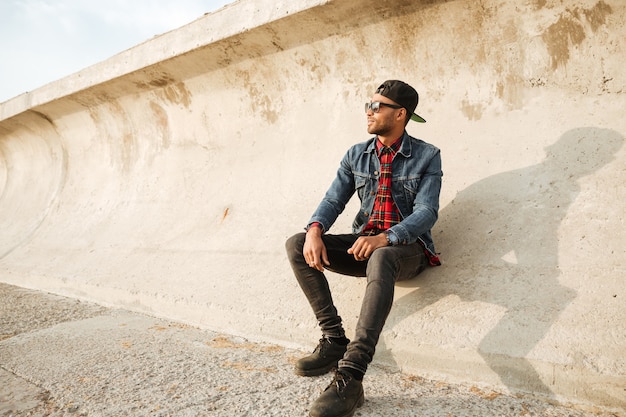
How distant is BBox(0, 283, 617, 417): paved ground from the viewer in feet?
5.56

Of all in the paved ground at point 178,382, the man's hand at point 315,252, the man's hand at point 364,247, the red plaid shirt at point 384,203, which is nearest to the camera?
the paved ground at point 178,382

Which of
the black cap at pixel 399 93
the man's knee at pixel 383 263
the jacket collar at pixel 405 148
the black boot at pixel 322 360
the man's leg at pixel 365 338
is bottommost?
the black boot at pixel 322 360

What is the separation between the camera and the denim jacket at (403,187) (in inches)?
82.9

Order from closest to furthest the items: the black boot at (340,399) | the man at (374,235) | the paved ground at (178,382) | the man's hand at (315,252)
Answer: the black boot at (340,399) < the paved ground at (178,382) < the man at (374,235) < the man's hand at (315,252)

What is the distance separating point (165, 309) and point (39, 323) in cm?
84

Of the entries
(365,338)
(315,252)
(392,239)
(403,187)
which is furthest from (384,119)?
(365,338)

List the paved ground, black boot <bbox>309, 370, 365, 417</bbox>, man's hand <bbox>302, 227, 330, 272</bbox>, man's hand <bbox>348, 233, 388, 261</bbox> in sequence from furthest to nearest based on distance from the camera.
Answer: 1. man's hand <bbox>302, 227, 330, 272</bbox>
2. man's hand <bbox>348, 233, 388, 261</bbox>
3. the paved ground
4. black boot <bbox>309, 370, 365, 417</bbox>

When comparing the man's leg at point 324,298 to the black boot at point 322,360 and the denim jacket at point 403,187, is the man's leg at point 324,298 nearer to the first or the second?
the black boot at point 322,360

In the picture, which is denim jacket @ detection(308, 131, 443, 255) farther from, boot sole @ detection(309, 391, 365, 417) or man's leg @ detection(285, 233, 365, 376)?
boot sole @ detection(309, 391, 365, 417)

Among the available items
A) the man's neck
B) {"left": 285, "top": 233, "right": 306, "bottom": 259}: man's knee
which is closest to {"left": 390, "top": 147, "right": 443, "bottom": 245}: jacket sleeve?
the man's neck

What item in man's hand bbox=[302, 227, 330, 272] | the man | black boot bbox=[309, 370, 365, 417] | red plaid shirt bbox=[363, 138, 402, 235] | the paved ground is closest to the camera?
black boot bbox=[309, 370, 365, 417]

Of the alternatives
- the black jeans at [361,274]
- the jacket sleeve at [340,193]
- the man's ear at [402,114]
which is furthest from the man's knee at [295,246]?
the man's ear at [402,114]

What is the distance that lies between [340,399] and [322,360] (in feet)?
1.32

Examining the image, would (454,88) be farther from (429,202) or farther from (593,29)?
(429,202)
